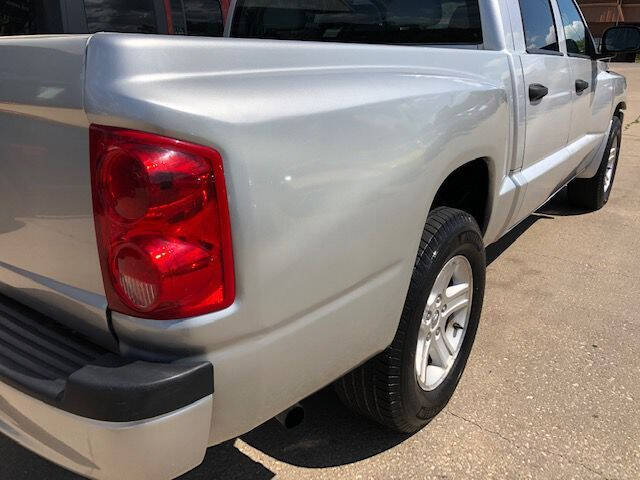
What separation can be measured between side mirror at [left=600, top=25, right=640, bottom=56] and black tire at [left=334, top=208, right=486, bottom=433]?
2839 mm

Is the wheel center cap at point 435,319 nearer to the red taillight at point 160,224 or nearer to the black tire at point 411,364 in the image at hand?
the black tire at point 411,364

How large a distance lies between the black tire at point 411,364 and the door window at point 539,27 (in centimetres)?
125

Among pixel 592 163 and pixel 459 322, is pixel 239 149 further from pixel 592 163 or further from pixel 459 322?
pixel 592 163

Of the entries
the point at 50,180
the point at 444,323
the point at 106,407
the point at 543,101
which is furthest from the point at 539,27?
the point at 106,407

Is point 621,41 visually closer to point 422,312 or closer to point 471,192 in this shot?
point 471,192

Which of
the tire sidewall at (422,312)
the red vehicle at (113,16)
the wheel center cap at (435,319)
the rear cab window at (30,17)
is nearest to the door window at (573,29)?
the tire sidewall at (422,312)

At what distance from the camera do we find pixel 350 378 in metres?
2.21

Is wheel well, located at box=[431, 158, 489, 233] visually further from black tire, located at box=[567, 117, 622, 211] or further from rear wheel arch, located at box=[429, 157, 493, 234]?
black tire, located at box=[567, 117, 622, 211]

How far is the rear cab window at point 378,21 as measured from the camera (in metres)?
2.87

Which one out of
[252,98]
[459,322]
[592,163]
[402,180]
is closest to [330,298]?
[402,180]

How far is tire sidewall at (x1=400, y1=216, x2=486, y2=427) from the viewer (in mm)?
2119

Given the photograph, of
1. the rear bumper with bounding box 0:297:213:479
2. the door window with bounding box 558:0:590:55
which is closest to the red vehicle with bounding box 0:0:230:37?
the door window with bounding box 558:0:590:55

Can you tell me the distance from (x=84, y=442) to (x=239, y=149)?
2.45 ft

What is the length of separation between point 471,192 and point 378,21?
0.98m
